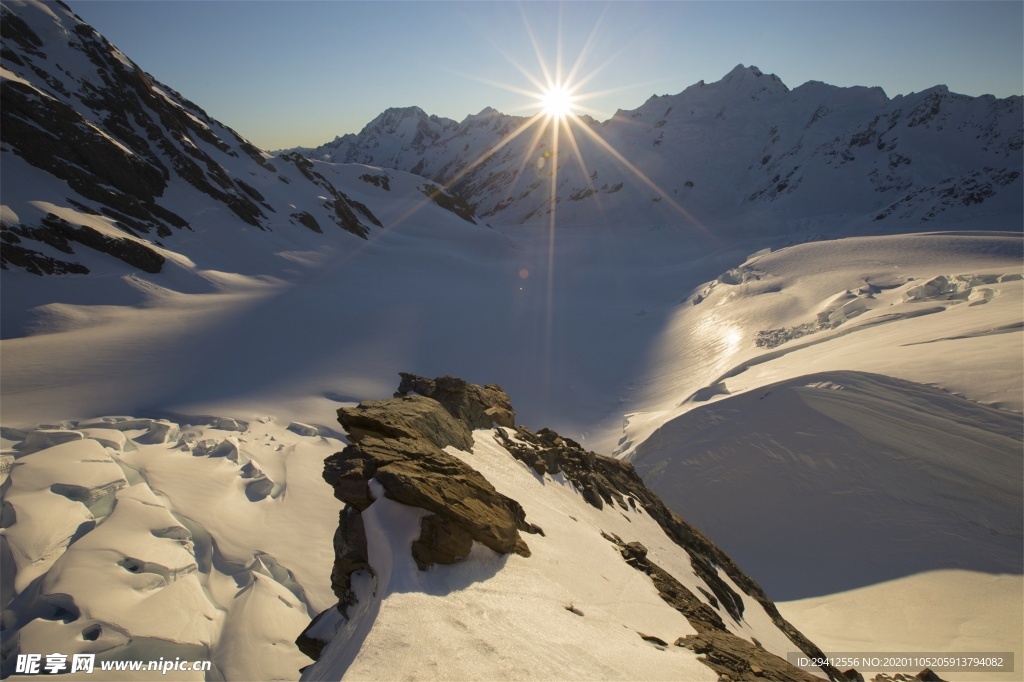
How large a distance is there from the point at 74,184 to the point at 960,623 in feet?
155

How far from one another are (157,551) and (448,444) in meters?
6.35

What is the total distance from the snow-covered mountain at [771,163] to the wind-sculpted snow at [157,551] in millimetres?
68073

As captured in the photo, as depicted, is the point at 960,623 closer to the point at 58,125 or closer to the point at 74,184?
the point at 74,184

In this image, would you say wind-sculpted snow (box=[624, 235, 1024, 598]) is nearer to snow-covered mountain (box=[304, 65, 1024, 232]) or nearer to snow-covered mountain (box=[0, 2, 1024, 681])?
snow-covered mountain (box=[0, 2, 1024, 681])

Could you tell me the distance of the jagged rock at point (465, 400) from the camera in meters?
11.6

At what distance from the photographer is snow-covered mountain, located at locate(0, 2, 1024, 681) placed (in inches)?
239

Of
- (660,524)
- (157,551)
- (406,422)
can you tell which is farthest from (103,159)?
(660,524)

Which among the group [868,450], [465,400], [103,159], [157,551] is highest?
[103,159]

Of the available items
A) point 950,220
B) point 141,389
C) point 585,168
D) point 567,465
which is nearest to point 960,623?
point 567,465

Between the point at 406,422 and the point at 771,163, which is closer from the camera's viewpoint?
the point at 406,422

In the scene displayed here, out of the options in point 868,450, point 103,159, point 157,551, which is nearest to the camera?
point 157,551

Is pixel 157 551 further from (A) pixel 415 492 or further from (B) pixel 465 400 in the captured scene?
(A) pixel 415 492

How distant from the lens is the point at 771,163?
313 feet

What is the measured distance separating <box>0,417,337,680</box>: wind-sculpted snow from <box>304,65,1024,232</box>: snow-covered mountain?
68073 millimetres
